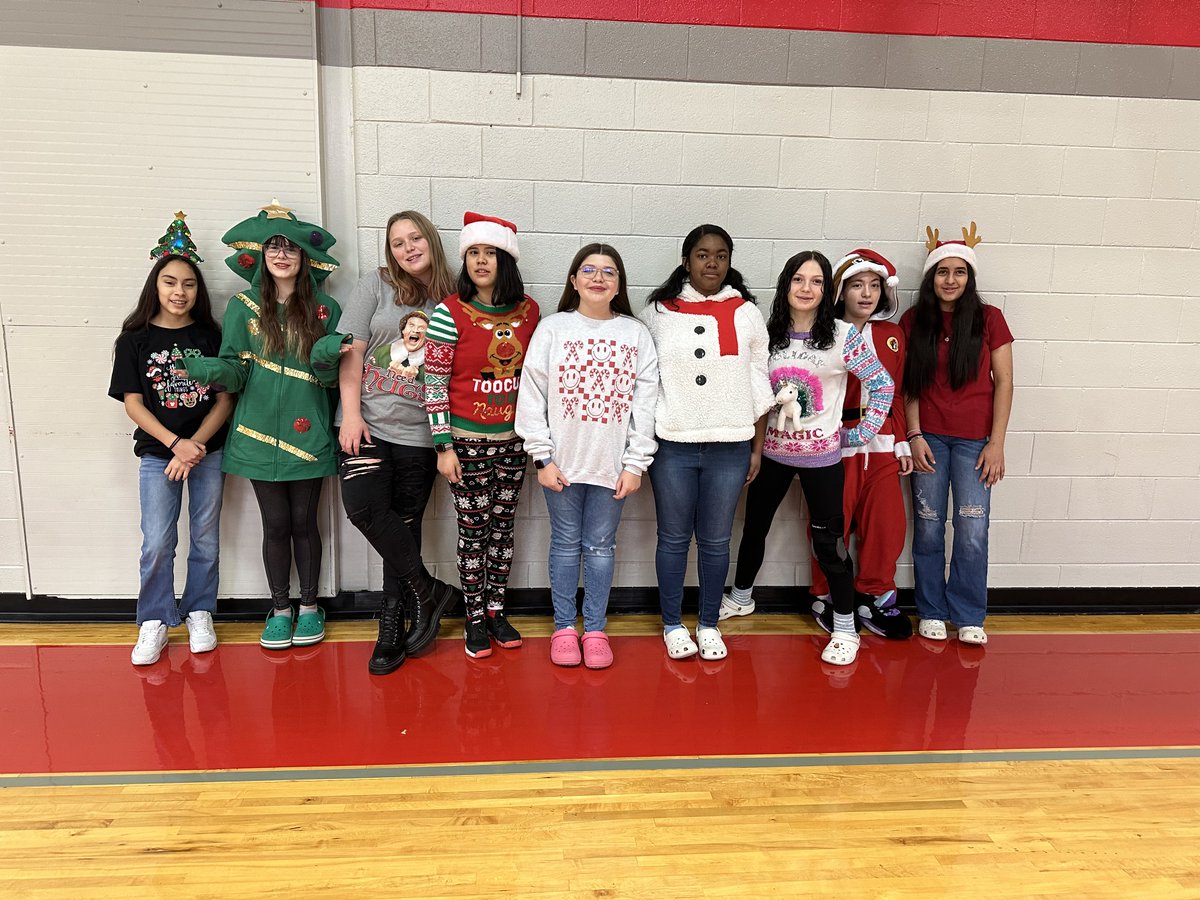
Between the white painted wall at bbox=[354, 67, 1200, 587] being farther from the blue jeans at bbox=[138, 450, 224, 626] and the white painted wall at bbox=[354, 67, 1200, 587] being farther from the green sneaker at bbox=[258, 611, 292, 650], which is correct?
the blue jeans at bbox=[138, 450, 224, 626]

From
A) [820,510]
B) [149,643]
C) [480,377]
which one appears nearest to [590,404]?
[480,377]

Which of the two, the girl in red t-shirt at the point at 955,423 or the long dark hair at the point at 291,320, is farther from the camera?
the girl in red t-shirt at the point at 955,423

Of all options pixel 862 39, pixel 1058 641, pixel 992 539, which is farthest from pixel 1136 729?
pixel 862 39

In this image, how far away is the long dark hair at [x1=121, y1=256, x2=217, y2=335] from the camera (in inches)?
102

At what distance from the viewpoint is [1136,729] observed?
2332 millimetres

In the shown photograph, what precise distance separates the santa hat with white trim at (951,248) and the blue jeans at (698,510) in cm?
107

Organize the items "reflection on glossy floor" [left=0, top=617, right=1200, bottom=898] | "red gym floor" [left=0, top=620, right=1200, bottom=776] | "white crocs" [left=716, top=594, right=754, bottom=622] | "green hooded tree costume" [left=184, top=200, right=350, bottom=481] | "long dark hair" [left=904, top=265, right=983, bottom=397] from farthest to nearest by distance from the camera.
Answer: "white crocs" [left=716, top=594, right=754, bottom=622], "long dark hair" [left=904, top=265, right=983, bottom=397], "green hooded tree costume" [left=184, top=200, right=350, bottom=481], "red gym floor" [left=0, top=620, right=1200, bottom=776], "reflection on glossy floor" [left=0, top=617, right=1200, bottom=898]

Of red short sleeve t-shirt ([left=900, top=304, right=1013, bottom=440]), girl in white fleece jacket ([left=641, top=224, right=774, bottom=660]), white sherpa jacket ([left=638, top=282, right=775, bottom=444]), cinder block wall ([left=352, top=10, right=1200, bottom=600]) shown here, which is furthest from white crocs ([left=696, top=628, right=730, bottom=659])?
red short sleeve t-shirt ([left=900, top=304, right=1013, bottom=440])

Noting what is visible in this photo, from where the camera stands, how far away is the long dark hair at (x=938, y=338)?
110 inches

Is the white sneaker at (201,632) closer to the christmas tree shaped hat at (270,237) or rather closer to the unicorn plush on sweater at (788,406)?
the christmas tree shaped hat at (270,237)

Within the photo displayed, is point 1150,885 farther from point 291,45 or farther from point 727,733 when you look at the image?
point 291,45

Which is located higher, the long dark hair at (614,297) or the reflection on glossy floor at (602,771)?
the long dark hair at (614,297)

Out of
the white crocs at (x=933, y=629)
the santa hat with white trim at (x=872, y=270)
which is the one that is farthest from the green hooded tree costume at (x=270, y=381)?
the white crocs at (x=933, y=629)

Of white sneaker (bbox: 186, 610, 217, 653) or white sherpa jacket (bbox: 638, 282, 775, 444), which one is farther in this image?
white sneaker (bbox: 186, 610, 217, 653)
